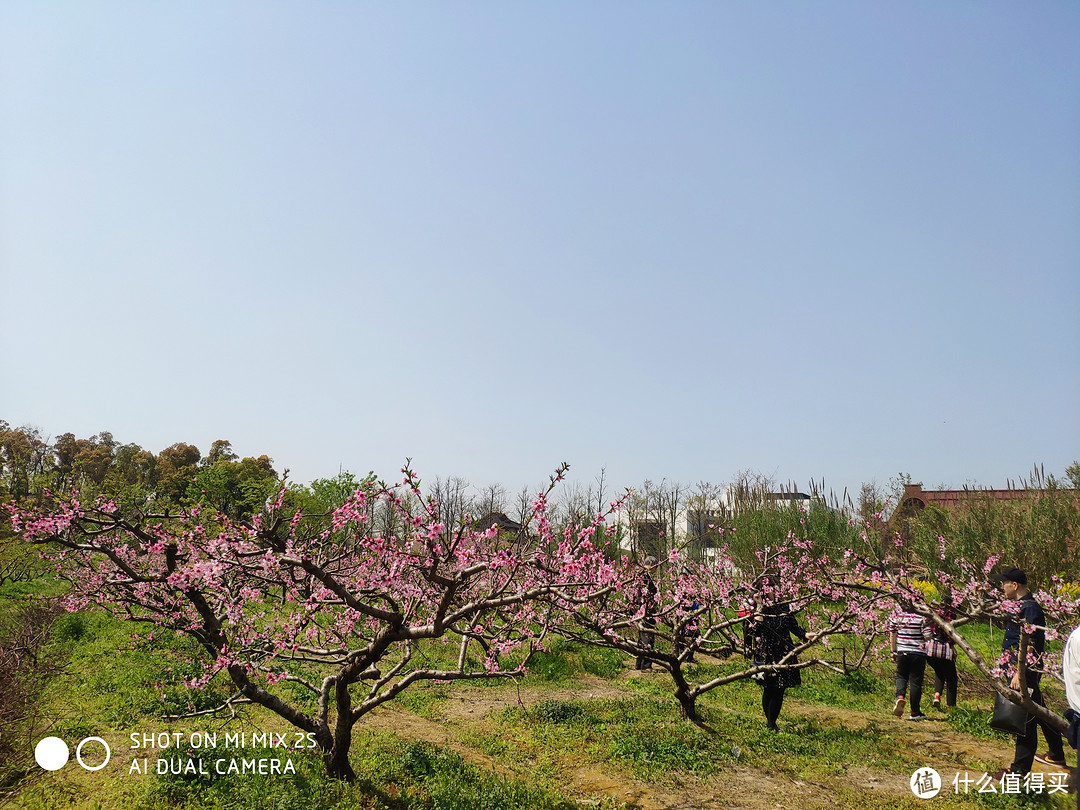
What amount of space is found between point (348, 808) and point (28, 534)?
3729 mm

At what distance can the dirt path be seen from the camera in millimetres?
6590

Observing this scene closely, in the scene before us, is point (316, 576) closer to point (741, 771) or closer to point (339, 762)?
point (339, 762)

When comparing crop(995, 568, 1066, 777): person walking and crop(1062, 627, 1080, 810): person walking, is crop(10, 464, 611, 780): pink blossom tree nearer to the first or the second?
crop(1062, 627, 1080, 810): person walking

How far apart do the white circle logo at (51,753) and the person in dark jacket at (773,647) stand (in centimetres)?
848

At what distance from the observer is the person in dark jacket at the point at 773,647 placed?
351 inches

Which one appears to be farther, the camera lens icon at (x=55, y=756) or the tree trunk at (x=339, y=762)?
the camera lens icon at (x=55, y=756)

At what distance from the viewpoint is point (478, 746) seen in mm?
8055

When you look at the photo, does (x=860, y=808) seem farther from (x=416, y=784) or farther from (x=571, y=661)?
(x=571, y=661)

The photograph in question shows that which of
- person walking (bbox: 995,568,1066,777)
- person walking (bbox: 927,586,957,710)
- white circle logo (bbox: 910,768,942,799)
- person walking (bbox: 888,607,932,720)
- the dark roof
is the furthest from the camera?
person walking (bbox: 927,586,957,710)

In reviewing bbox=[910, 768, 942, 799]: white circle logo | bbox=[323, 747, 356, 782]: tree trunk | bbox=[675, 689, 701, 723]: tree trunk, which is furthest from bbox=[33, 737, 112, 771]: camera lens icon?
bbox=[910, 768, 942, 799]: white circle logo

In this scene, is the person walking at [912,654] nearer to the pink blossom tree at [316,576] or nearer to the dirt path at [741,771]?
Result: the dirt path at [741,771]

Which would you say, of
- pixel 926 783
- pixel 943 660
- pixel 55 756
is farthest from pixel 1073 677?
pixel 55 756

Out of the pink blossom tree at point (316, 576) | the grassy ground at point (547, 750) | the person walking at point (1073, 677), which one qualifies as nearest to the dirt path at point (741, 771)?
the grassy ground at point (547, 750)

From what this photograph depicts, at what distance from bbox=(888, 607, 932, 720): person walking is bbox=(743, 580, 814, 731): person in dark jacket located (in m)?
1.95
